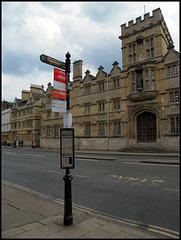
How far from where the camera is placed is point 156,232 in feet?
12.6

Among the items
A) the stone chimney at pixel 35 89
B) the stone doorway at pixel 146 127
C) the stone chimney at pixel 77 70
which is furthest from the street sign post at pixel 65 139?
the stone chimney at pixel 35 89

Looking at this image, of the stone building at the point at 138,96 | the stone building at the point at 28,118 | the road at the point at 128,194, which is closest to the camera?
the road at the point at 128,194

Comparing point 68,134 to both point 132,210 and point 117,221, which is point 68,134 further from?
point 132,210

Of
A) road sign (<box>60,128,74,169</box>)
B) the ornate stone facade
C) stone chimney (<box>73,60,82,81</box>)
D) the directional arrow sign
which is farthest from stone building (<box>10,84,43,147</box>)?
road sign (<box>60,128,74,169</box>)

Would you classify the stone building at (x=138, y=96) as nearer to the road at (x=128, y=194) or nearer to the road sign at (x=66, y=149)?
the road at (x=128, y=194)

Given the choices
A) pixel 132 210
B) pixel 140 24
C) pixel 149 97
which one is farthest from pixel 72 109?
pixel 132 210

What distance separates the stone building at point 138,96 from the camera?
71.6 ft

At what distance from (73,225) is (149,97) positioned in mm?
20833

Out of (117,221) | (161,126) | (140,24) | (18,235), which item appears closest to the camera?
(18,235)

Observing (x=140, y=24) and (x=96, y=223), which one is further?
(x=140, y=24)

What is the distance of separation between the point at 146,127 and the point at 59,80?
818 inches

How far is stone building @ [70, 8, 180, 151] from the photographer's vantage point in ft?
71.6

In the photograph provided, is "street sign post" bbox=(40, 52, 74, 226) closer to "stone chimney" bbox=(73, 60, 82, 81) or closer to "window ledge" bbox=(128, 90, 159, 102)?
"window ledge" bbox=(128, 90, 159, 102)

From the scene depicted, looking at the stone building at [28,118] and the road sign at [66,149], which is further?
the stone building at [28,118]
